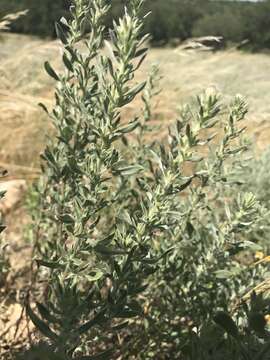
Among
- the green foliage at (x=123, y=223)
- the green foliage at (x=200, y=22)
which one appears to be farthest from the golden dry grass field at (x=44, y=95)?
the green foliage at (x=123, y=223)

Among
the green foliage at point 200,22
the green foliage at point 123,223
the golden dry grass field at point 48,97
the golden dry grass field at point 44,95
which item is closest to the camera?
the green foliage at point 123,223

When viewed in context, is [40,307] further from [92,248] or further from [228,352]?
[228,352]

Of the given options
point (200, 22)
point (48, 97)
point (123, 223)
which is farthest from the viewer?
point (200, 22)

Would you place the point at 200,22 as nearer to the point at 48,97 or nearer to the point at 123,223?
the point at 48,97

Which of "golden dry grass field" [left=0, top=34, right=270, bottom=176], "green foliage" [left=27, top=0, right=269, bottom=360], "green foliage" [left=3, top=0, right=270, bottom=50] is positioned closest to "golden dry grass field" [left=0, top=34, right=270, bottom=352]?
"golden dry grass field" [left=0, top=34, right=270, bottom=176]

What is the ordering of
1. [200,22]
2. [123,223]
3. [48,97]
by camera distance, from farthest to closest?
[200,22]
[48,97]
[123,223]

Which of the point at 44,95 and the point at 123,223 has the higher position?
the point at 123,223

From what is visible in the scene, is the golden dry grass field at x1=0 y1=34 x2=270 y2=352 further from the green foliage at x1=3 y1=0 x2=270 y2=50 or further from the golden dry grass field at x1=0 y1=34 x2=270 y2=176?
the green foliage at x1=3 y1=0 x2=270 y2=50

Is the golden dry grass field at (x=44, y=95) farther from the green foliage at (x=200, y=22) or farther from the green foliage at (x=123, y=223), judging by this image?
the green foliage at (x=123, y=223)

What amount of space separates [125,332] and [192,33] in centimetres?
595

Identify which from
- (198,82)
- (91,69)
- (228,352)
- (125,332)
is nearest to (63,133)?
(91,69)

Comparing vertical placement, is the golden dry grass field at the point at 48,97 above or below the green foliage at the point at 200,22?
below

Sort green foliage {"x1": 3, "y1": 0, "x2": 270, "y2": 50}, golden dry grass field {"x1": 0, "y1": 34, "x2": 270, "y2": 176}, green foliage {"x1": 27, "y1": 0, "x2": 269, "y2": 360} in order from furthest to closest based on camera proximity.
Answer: green foliage {"x1": 3, "y1": 0, "x2": 270, "y2": 50} → golden dry grass field {"x1": 0, "y1": 34, "x2": 270, "y2": 176} → green foliage {"x1": 27, "y1": 0, "x2": 269, "y2": 360}

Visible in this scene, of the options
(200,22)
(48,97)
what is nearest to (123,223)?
(48,97)
